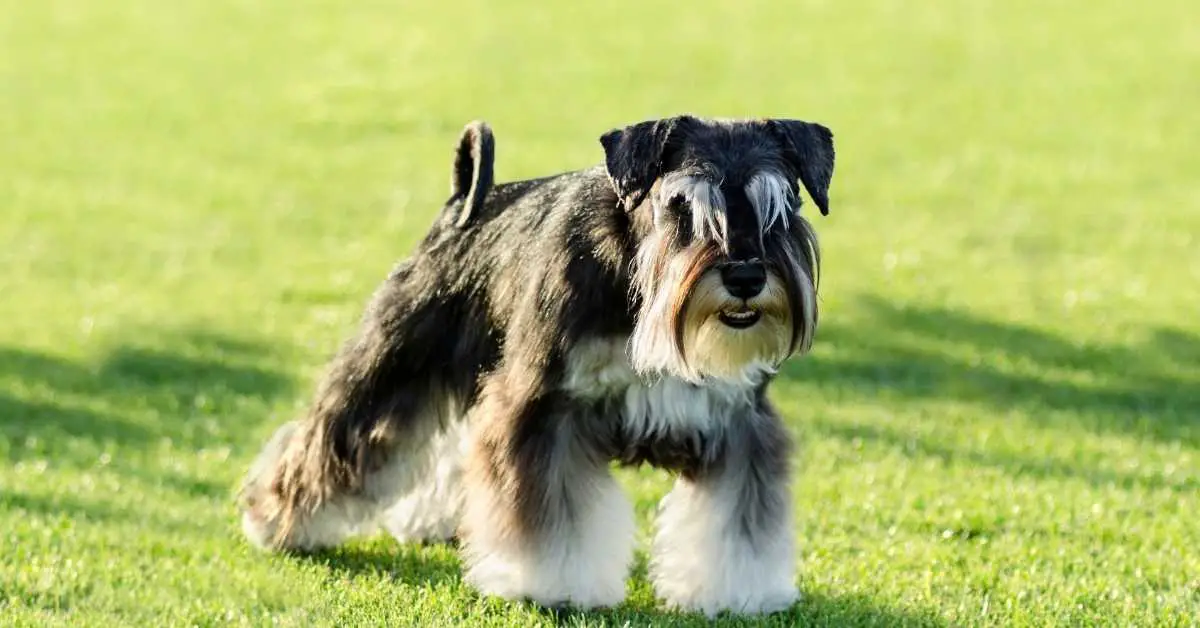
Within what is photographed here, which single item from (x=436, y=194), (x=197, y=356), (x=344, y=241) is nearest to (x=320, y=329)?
(x=197, y=356)

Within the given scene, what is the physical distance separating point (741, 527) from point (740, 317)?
1103 millimetres

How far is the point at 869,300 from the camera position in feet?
48.8

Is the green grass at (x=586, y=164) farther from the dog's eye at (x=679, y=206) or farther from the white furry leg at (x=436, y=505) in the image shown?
the dog's eye at (x=679, y=206)

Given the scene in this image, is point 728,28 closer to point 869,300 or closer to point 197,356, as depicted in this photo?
point 869,300

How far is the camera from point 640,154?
6.55 m

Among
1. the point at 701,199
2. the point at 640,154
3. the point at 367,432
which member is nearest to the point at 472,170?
the point at 367,432

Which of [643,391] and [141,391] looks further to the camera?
[141,391]

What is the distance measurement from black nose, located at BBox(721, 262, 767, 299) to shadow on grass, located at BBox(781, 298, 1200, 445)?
5.73 metres

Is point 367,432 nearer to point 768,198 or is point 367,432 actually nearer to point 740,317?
point 740,317

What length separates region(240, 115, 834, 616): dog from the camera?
631cm

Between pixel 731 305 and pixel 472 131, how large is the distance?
2.07 m

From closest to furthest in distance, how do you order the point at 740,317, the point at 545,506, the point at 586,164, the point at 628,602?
the point at 740,317 → the point at 545,506 → the point at 628,602 → the point at 586,164

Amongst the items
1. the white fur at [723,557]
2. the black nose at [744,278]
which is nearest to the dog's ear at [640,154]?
the black nose at [744,278]

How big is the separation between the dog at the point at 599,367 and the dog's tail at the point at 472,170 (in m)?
0.01
